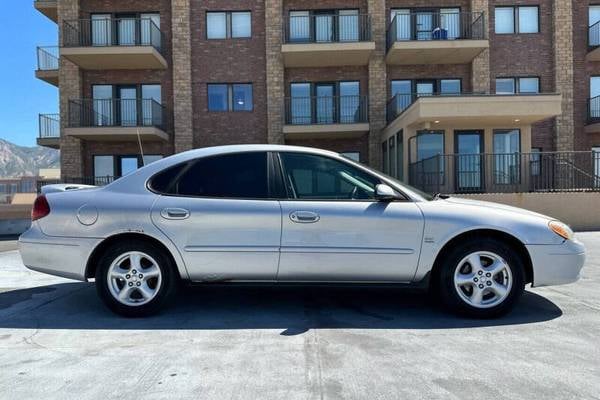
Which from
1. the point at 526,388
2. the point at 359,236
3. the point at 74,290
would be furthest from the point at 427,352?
the point at 74,290

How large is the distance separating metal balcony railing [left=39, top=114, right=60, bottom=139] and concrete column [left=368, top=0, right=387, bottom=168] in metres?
13.3

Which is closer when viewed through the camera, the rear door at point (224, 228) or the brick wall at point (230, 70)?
the rear door at point (224, 228)

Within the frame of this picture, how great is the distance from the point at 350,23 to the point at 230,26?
16.1ft

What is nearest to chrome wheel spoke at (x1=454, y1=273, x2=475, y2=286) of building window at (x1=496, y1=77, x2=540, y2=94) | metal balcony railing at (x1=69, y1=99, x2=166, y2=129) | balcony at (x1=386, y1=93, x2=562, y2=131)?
balcony at (x1=386, y1=93, x2=562, y2=131)

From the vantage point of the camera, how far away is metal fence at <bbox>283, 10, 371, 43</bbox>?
18.0 m

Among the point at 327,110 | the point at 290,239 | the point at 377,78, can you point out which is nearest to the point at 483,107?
the point at 377,78

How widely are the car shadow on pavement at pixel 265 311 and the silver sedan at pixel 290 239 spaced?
10.0 inches

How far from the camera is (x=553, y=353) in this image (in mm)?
3652

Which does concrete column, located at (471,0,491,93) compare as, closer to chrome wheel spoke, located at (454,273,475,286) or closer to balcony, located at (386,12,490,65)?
balcony, located at (386,12,490,65)

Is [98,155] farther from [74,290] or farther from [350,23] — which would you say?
[74,290]

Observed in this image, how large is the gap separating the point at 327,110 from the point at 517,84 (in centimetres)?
789

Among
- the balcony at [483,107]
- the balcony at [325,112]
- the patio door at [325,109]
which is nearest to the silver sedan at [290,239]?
the balcony at [483,107]

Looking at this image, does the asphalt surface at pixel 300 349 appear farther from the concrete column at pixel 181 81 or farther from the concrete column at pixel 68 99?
the concrete column at pixel 68 99

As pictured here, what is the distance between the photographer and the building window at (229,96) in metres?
19.0
